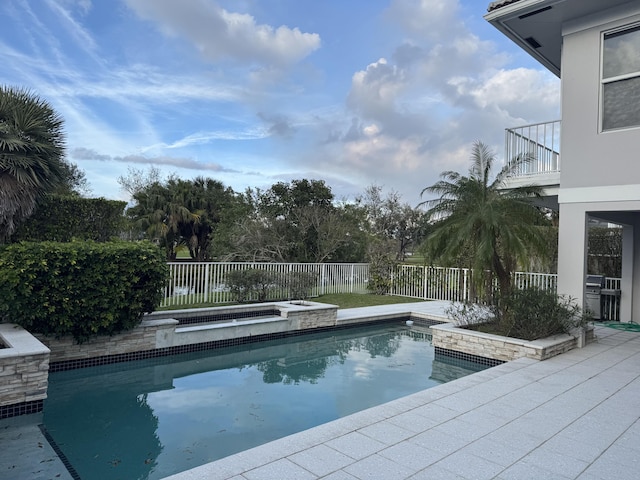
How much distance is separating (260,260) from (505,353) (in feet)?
39.1

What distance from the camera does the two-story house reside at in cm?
736

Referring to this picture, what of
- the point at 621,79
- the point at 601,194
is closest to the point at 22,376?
the point at 601,194

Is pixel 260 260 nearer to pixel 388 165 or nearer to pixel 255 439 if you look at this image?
pixel 388 165

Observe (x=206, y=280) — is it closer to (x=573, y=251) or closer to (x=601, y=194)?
(x=573, y=251)

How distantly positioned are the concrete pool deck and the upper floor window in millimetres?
4596

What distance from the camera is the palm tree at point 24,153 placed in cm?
799

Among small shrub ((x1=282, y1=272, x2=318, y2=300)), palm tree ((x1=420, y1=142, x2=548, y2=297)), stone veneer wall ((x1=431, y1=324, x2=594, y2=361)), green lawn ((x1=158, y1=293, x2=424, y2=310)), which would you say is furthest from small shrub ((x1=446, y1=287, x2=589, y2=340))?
small shrub ((x1=282, y1=272, x2=318, y2=300))

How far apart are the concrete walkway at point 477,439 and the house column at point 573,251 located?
2172mm

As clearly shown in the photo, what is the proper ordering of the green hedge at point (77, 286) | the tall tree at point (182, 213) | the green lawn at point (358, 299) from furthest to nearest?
the tall tree at point (182, 213)
the green lawn at point (358, 299)
the green hedge at point (77, 286)

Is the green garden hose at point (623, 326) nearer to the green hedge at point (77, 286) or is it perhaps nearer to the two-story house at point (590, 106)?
the two-story house at point (590, 106)

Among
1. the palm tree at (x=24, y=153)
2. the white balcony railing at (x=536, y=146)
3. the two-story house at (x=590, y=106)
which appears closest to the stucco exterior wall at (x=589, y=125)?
the two-story house at (x=590, y=106)

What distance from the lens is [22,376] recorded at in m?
5.23

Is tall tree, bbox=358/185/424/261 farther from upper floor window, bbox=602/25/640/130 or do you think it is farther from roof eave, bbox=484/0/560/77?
upper floor window, bbox=602/25/640/130

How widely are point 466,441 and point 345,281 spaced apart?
13349 millimetres
